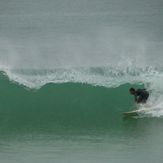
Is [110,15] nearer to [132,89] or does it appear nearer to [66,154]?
[132,89]

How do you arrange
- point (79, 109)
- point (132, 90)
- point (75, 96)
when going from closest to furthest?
point (132, 90), point (79, 109), point (75, 96)

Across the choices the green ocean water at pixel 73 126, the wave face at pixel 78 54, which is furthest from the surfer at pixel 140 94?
the green ocean water at pixel 73 126

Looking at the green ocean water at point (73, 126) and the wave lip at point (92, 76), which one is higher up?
the wave lip at point (92, 76)

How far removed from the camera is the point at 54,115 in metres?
21.9

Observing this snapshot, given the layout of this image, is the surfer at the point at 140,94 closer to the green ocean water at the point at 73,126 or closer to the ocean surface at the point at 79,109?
the ocean surface at the point at 79,109

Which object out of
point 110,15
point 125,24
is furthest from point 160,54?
point 110,15

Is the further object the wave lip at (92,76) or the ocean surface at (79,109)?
the wave lip at (92,76)

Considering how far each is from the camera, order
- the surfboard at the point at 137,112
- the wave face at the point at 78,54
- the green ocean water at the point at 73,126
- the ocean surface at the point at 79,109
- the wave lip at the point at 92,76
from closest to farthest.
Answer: the green ocean water at the point at 73,126 → the ocean surface at the point at 79,109 → the surfboard at the point at 137,112 → the wave face at the point at 78,54 → the wave lip at the point at 92,76

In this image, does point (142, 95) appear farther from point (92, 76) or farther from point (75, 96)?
point (92, 76)

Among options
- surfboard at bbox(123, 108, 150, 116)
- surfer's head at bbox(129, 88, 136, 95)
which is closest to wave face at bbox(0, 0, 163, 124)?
surfboard at bbox(123, 108, 150, 116)

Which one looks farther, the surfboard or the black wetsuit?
the black wetsuit

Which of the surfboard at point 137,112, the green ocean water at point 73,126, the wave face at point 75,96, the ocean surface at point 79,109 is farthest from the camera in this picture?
the wave face at point 75,96

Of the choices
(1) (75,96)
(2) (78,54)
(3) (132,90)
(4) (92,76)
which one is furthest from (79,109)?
(2) (78,54)

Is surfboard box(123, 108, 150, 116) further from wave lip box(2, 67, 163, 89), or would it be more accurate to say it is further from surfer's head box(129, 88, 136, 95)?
wave lip box(2, 67, 163, 89)
